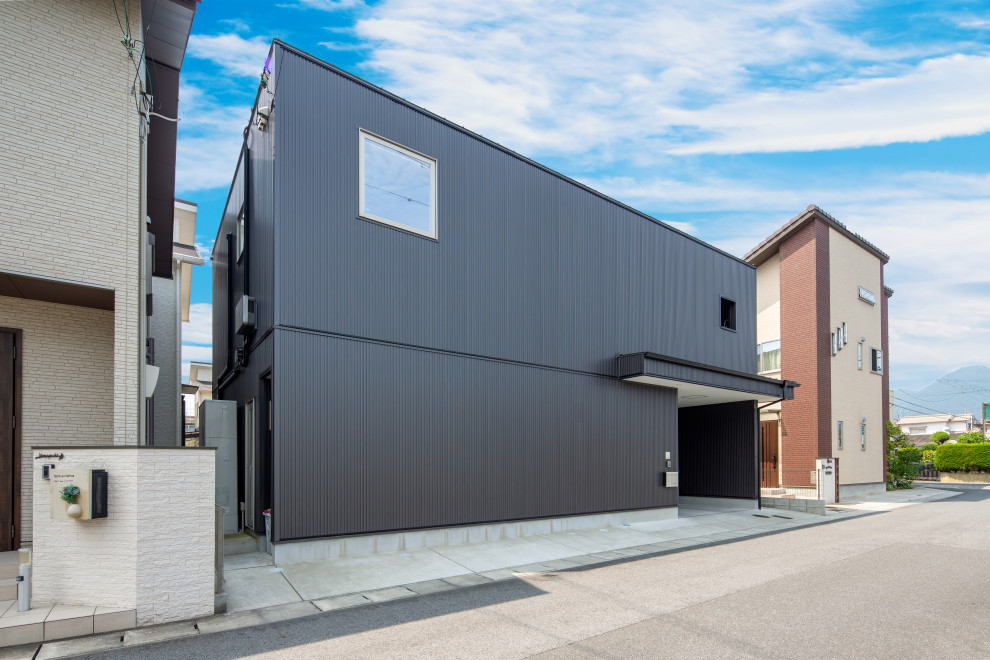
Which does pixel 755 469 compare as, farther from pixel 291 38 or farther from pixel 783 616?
pixel 291 38

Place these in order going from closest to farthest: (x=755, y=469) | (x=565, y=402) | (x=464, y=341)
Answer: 1. (x=464, y=341)
2. (x=565, y=402)
3. (x=755, y=469)

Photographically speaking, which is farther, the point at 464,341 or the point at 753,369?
the point at 753,369

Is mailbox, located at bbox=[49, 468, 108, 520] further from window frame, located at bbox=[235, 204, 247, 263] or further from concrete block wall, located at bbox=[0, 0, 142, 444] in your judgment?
window frame, located at bbox=[235, 204, 247, 263]

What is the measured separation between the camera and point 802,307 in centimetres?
2206

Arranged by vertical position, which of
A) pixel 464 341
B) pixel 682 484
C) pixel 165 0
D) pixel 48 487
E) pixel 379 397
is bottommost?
pixel 682 484

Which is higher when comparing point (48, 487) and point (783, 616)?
point (48, 487)

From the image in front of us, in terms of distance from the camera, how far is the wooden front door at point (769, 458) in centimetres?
2150

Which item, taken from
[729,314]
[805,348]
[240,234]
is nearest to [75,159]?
[240,234]

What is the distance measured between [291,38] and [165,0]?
1.72 metres

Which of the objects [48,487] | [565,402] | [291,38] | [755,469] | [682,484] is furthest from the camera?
[682,484]

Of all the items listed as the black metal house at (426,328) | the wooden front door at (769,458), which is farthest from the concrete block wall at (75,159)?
the wooden front door at (769,458)

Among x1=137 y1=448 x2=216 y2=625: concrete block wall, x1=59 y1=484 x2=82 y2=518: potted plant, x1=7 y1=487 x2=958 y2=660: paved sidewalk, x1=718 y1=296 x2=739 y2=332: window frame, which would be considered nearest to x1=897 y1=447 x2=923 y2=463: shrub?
x1=718 y1=296 x2=739 y2=332: window frame

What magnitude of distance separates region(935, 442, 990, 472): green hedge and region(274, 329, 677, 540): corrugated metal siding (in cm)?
2883

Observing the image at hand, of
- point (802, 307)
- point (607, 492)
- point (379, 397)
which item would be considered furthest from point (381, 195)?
point (802, 307)
